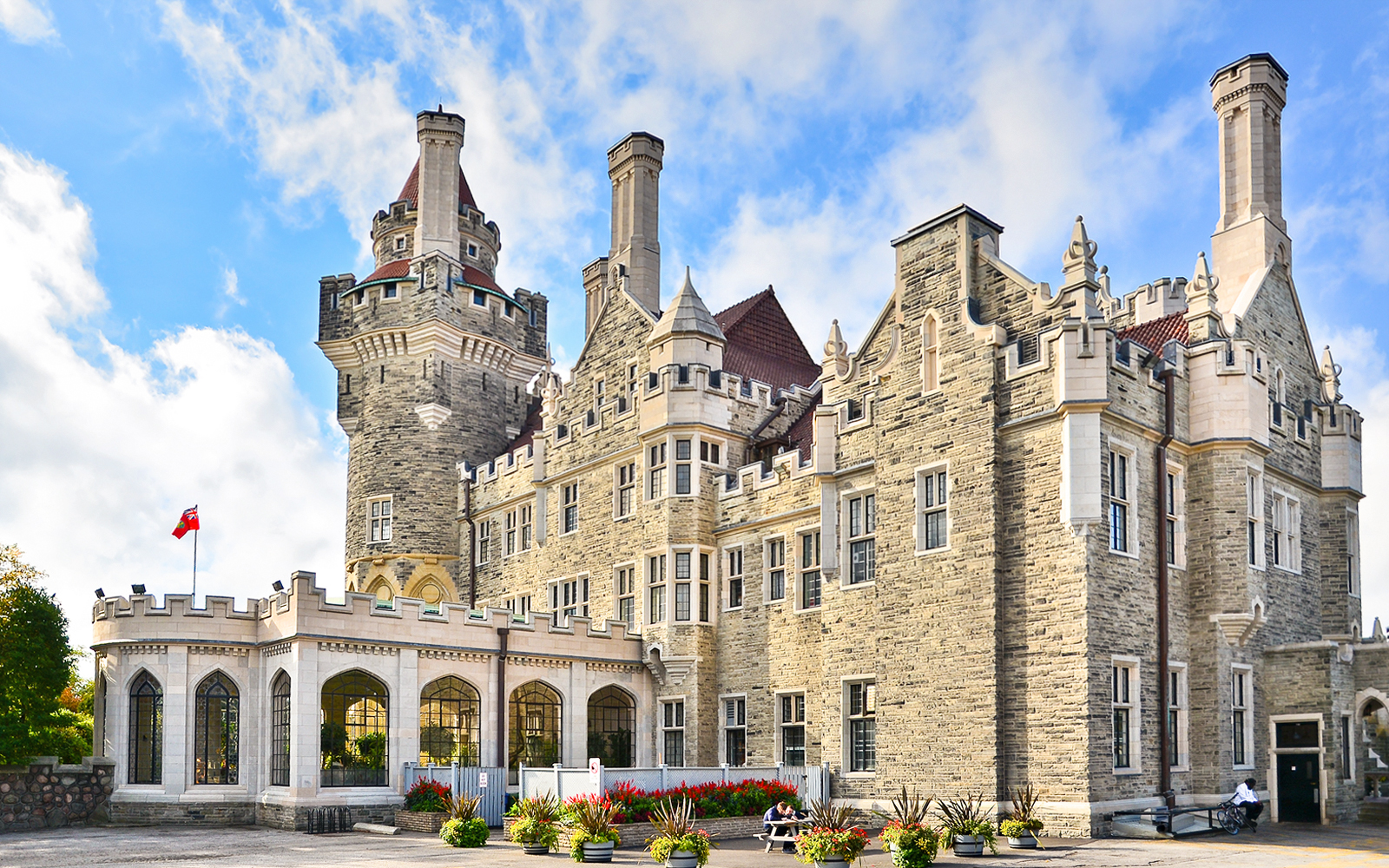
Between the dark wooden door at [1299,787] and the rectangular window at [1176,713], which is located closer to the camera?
the rectangular window at [1176,713]

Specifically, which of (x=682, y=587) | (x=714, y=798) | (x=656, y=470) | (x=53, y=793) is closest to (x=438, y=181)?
(x=656, y=470)

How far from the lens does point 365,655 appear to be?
2706 centimetres

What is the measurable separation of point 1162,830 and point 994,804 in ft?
9.14

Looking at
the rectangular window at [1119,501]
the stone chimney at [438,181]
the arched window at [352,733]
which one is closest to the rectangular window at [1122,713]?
the rectangular window at [1119,501]

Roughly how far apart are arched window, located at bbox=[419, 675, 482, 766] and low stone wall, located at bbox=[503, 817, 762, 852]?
12.7 feet

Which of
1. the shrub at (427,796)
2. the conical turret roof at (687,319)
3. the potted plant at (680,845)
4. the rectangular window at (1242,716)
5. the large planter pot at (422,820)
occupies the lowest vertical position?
the large planter pot at (422,820)

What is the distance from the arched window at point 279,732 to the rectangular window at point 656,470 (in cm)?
980

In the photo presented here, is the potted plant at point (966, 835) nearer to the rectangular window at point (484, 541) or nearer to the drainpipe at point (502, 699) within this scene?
the drainpipe at point (502, 699)

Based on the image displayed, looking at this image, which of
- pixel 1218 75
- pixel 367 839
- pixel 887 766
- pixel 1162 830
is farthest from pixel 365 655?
pixel 1218 75

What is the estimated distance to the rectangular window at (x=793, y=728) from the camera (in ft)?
91.3

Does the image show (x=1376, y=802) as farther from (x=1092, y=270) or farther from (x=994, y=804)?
(x=1092, y=270)

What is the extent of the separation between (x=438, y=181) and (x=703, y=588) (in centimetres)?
1792

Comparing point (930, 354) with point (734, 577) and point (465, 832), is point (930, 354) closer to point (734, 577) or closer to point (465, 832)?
point (734, 577)

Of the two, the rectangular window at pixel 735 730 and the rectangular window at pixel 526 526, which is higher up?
the rectangular window at pixel 526 526
